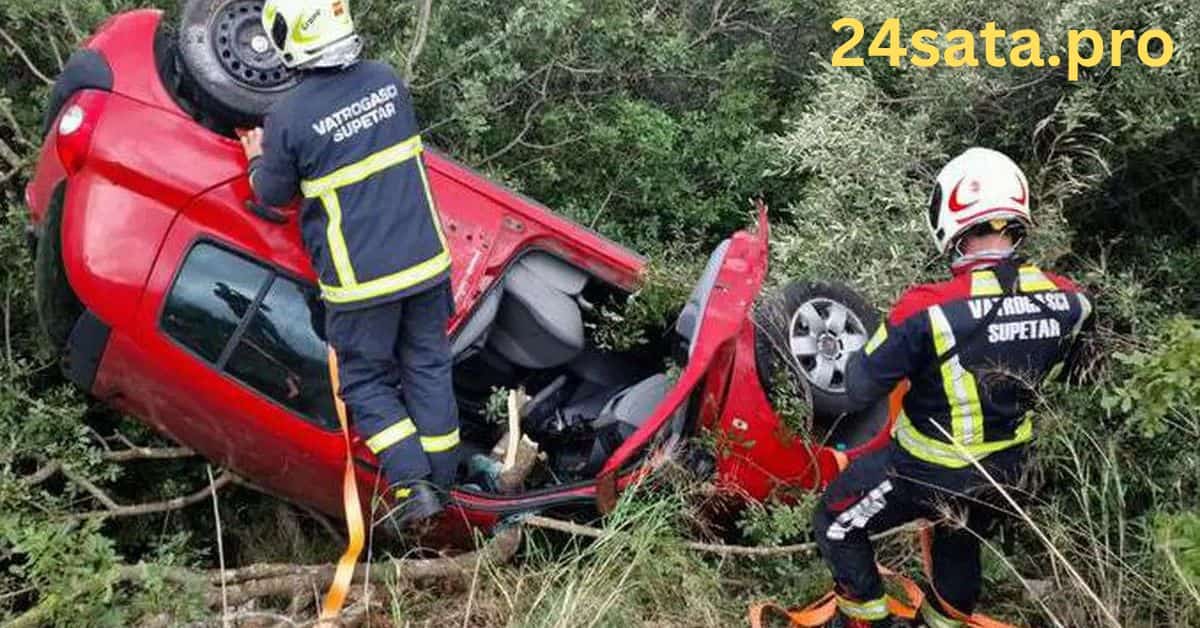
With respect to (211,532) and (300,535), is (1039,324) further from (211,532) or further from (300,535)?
(211,532)

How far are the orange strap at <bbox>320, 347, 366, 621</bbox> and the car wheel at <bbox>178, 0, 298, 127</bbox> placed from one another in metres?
0.91

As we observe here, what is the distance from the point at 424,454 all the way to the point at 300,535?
108 centimetres

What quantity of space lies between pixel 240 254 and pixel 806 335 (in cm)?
201

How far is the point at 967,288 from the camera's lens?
3445 millimetres

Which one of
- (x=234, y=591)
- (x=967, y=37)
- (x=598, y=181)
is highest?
(x=967, y=37)

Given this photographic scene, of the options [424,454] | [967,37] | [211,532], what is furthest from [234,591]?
[967,37]

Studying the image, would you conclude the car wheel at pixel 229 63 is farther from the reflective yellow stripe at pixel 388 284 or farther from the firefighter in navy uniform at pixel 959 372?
the firefighter in navy uniform at pixel 959 372

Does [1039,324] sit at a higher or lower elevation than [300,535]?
higher

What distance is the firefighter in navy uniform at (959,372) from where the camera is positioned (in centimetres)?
344

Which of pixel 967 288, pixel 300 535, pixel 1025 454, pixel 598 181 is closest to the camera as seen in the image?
pixel 967 288

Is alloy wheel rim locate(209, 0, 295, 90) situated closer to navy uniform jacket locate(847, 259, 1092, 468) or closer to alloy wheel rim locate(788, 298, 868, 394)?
alloy wheel rim locate(788, 298, 868, 394)

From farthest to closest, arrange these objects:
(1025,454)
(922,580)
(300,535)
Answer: (300,535), (922,580), (1025,454)

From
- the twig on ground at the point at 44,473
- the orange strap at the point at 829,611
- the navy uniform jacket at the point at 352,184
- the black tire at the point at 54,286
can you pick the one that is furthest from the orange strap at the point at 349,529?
the orange strap at the point at 829,611

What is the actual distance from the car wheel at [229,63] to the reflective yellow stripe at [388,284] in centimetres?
72
